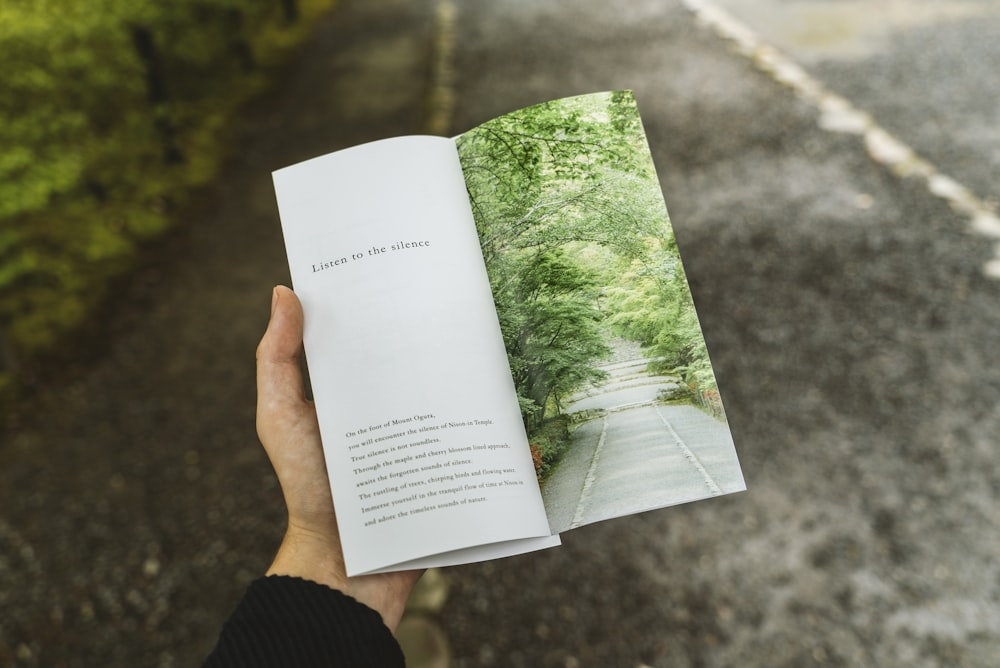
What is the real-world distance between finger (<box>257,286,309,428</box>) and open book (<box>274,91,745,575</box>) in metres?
0.04

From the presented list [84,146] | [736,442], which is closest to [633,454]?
[736,442]

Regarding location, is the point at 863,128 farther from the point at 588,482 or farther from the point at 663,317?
the point at 588,482

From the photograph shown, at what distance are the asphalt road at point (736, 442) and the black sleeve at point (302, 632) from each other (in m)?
1.17

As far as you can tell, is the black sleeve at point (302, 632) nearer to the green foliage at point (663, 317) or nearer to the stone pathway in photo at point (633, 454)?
the stone pathway in photo at point (633, 454)

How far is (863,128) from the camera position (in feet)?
13.0

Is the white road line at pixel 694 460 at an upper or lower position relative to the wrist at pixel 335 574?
upper

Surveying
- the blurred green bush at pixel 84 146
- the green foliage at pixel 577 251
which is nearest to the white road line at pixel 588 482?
the green foliage at pixel 577 251

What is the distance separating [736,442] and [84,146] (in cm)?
390

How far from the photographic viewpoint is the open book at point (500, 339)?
1329mm

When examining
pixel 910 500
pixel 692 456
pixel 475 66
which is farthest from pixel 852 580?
pixel 475 66

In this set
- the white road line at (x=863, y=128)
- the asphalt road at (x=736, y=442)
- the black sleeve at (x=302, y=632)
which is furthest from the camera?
the white road line at (x=863, y=128)

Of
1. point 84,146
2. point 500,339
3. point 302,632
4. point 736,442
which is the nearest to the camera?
point 302,632

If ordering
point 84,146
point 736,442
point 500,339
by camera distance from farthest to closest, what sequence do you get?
point 84,146, point 736,442, point 500,339

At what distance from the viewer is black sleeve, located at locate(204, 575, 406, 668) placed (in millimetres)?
1298
